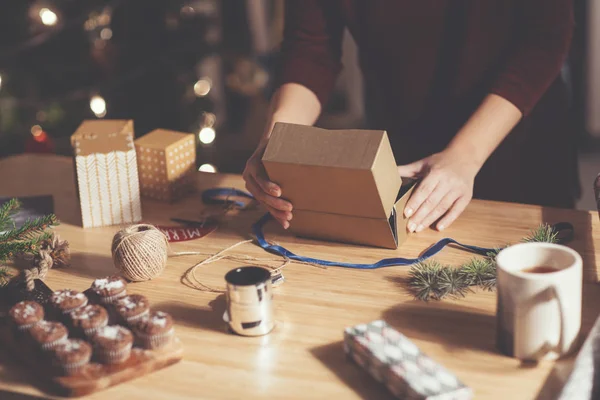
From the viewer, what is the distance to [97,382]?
0.89 meters

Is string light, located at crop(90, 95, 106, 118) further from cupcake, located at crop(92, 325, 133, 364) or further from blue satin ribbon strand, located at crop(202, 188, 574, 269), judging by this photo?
cupcake, located at crop(92, 325, 133, 364)

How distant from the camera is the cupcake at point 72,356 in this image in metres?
0.89

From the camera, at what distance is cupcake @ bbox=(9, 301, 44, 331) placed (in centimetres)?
96

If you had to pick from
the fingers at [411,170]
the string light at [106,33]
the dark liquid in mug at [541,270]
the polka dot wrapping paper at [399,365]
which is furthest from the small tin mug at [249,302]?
the string light at [106,33]

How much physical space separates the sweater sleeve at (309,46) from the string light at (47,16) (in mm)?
1269

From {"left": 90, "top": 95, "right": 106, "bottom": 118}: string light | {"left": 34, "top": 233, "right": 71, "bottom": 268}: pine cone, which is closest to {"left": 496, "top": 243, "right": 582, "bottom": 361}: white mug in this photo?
{"left": 34, "top": 233, "right": 71, "bottom": 268}: pine cone

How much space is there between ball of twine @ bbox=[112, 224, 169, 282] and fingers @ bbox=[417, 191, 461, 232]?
1.54ft

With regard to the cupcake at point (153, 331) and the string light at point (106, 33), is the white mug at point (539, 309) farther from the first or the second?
the string light at point (106, 33)

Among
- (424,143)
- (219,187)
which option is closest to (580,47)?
(424,143)

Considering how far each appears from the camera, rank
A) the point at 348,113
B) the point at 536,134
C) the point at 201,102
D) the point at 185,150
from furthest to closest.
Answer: the point at 348,113
the point at 201,102
the point at 536,134
the point at 185,150

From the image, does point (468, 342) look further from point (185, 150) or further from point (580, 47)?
point (580, 47)

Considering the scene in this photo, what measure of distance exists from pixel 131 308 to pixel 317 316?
264 millimetres

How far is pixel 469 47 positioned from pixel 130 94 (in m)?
1.77

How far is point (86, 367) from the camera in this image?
2.97 ft
